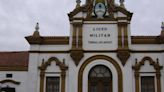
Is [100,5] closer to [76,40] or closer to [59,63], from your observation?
[76,40]

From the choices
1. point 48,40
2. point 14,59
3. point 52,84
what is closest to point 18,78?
point 14,59

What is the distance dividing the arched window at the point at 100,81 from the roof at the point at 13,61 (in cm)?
592

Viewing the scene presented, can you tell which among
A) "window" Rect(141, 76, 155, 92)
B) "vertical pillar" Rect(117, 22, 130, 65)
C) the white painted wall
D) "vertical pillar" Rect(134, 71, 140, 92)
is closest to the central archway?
"vertical pillar" Rect(117, 22, 130, 65)

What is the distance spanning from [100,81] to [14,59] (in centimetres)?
871

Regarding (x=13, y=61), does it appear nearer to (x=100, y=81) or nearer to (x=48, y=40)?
(x=48, y=40)

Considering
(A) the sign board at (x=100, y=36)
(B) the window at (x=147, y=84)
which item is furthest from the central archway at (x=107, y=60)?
(B) the window at (x=147, y=84)

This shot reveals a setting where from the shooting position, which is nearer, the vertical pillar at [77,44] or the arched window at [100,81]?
the arched window at [100,81]

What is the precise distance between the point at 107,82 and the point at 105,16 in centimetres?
592

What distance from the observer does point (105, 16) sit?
3191 cm

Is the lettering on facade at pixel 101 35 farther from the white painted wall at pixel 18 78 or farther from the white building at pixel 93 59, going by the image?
the white painted wall at pixel 18 78

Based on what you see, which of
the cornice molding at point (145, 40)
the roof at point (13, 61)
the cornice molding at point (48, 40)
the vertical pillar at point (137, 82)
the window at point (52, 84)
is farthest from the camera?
the roof at point (13, 61)

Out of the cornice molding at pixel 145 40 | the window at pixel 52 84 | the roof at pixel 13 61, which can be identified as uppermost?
the cornice molding at pixel 145 40

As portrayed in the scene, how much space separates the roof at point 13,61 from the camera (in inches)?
1246

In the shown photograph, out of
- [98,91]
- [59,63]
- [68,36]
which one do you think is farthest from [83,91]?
[68,36]
